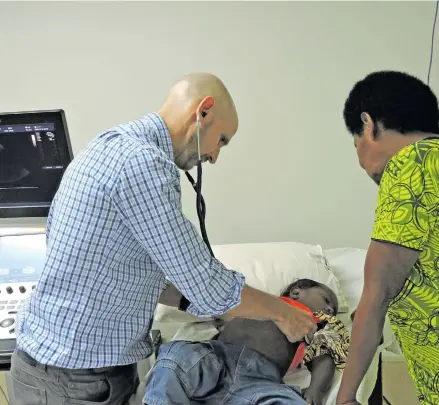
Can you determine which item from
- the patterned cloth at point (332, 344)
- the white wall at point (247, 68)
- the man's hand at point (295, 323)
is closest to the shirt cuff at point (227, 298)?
the man's hand at point (295, 323)

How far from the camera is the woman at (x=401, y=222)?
39.0 inches

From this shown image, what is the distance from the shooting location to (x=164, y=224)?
0.97m

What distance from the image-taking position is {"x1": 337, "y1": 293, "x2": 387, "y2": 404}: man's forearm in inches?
43.2

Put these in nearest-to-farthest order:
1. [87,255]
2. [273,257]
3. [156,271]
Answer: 1. [87,255]
2. [156,271]
3. [273,257]

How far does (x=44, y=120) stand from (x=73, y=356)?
0.75 meters

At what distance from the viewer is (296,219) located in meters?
2.35

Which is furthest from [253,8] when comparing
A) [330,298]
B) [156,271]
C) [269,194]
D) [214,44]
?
[156,271]

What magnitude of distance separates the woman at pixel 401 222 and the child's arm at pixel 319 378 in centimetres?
25

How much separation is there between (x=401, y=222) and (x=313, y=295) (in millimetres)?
901

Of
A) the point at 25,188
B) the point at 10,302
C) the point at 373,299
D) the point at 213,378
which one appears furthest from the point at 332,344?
the point at 25,188

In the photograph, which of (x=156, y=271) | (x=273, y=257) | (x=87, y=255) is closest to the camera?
(x=87, y=255)

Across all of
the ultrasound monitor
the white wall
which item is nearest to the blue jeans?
the ultrasound monitor

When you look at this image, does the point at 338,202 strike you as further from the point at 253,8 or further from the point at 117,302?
the point at 117,302

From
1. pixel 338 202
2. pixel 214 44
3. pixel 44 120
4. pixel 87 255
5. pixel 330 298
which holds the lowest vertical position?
pixel 330 298
